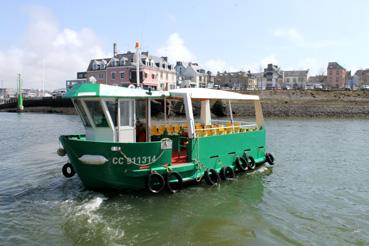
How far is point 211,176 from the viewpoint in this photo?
14.4 metres

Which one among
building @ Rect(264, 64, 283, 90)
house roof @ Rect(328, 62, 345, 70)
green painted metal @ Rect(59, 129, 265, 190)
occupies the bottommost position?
green painted metal @ Rect(59, 129, 265, 190)

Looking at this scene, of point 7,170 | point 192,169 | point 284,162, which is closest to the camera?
point 192,169

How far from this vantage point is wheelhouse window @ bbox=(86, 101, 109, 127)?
40.5 feet

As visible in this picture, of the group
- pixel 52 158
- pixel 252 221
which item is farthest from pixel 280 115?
pixel 252 221

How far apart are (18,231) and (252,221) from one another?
669 cm

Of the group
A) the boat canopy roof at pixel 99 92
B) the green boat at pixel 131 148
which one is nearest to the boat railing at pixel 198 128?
the green boat at pixel 131 148

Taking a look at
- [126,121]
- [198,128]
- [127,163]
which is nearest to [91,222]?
[127,163]

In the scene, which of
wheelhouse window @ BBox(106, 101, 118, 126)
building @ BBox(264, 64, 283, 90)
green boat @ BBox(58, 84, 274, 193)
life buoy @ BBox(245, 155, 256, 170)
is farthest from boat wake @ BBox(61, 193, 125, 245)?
building @ BBox(264, 64, 283, 90)

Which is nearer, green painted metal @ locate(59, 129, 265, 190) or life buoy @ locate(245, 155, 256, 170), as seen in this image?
green painted metal @ locate(59, 129, 265, 190)

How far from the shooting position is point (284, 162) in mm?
21125

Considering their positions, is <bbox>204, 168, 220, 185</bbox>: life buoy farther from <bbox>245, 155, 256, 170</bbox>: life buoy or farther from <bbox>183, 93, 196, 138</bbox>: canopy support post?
<bbox>245, 155, 256, 170</bbox>: life buoy

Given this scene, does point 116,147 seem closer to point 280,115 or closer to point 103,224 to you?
point 103,224

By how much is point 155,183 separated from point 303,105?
6424 centimetres

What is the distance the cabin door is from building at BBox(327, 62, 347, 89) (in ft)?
534
